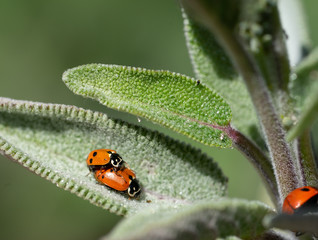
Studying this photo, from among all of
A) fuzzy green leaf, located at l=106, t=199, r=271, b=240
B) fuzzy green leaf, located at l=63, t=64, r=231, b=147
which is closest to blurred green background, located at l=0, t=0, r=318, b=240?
fuzzy green leaf, located at l=63, t=64, r=231, b=147

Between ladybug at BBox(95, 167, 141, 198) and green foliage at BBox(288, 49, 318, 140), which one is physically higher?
green foliage at BBox(288, 49, 318, 140)

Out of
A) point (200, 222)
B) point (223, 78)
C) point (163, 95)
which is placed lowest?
point (200, 222)

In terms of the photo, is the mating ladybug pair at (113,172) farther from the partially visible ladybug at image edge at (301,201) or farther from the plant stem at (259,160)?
the partially visible ladybug at image edge at (301,201)

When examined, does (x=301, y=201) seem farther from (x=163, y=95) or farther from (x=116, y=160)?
(x=116, y=160)

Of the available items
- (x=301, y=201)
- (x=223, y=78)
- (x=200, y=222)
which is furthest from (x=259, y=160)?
(x=200, y=222)

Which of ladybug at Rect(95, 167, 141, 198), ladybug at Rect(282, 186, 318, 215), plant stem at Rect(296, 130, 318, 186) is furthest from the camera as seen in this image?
ladybug at Rect(95, 167, 141, 198)

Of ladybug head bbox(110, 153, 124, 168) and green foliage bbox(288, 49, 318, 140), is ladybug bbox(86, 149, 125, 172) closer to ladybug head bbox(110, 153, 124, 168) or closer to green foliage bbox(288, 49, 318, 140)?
ladybug head bbox(110, 153, 124, 168)
